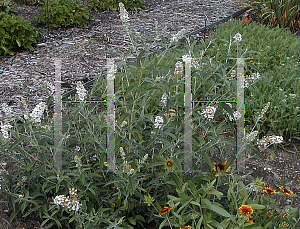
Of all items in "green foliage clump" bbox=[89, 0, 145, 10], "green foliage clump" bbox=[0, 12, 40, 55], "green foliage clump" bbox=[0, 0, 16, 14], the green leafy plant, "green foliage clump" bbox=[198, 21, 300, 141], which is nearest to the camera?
"green foliage clump" bbox=[198, 21, 300, 141]

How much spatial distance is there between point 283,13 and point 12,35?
4.29 metres

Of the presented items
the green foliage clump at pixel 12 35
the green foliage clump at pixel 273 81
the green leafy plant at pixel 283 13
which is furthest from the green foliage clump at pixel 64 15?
the green leafy plant at pixel 283 13

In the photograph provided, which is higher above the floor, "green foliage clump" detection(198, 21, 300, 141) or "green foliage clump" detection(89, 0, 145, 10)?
"green foliage clump" detection(89, 0, 145, 10)

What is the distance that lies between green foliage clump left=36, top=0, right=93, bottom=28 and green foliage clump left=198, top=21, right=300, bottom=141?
213cm

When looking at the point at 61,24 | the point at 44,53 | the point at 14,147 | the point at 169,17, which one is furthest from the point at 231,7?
the point at 14,147

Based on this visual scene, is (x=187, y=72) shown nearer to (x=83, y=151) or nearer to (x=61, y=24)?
(x=83, y=151)

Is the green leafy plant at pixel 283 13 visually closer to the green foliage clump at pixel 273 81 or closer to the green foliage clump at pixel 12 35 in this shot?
the green foliage clump at pixel 273 81

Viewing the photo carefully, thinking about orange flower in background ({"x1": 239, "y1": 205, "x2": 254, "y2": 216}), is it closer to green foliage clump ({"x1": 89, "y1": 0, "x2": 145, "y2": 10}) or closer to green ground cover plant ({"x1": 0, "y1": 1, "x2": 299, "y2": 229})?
green ground cover plant ({"x1": 0, "y1": 1, "x2": 299, "y2": 229})

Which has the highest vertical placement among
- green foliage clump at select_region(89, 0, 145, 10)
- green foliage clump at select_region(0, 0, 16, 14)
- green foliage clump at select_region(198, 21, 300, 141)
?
green foliage clump at select_region(0, 0, 16, 14)

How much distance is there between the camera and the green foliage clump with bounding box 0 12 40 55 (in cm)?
461

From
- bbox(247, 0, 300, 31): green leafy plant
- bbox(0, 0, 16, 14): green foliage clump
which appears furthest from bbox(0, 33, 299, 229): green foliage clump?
bbox(247, 0, 300, 31): green leafy plant

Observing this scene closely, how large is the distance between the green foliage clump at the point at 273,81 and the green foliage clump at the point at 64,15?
2.13 meters

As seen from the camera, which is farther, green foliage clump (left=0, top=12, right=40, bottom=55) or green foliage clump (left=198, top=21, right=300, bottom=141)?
green foliage clump (left=0, top=12, right=40, bottom=55)

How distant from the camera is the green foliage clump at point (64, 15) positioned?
5.61 metres
